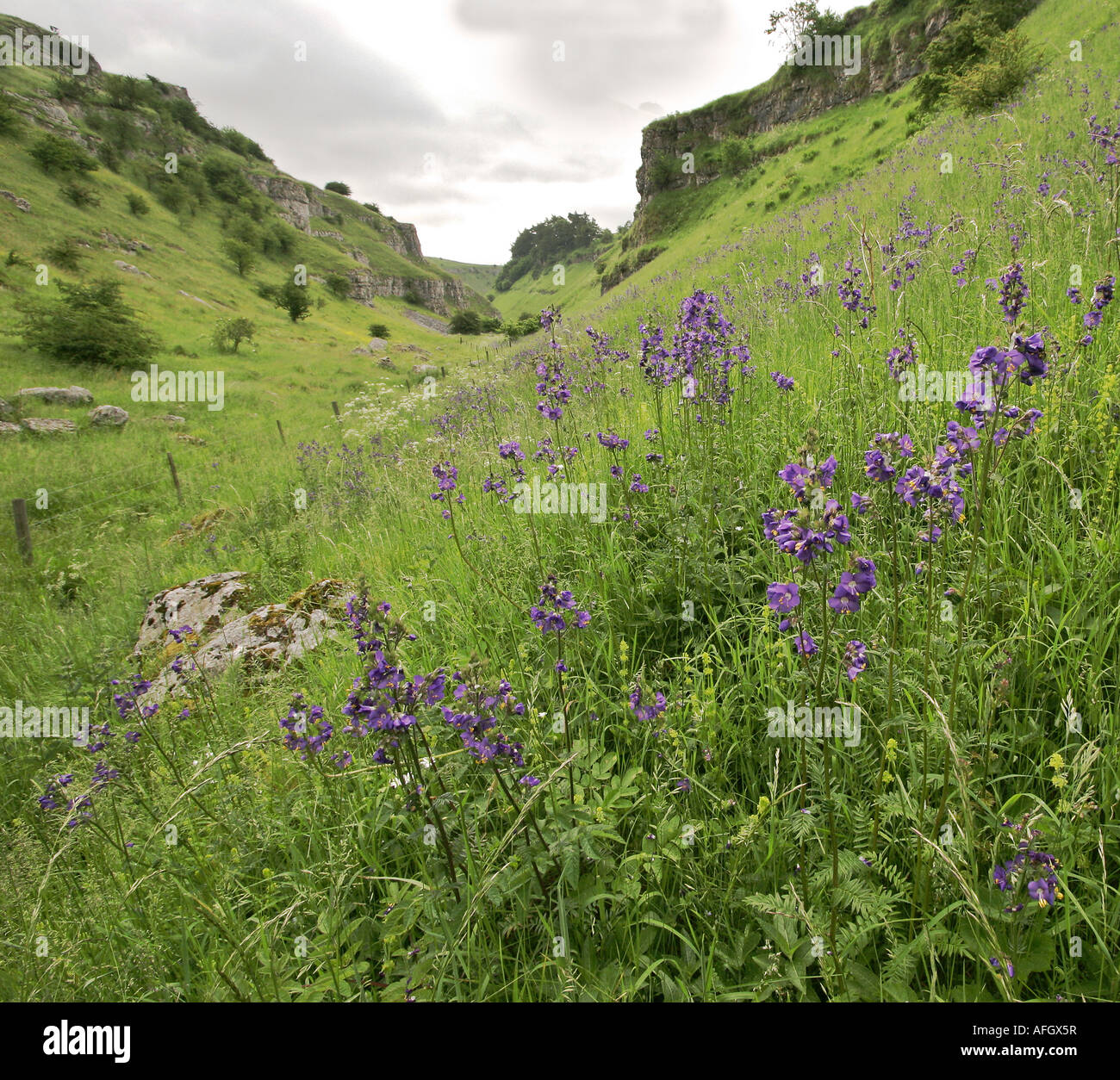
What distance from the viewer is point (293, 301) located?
1870 inches

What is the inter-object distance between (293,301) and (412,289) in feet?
180

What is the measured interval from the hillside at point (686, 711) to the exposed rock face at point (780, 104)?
4136cm

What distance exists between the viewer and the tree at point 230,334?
30016 mm

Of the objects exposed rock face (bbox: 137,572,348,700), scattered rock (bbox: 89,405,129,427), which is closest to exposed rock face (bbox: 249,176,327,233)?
scattered rock (bbox: 89,405,129,427)

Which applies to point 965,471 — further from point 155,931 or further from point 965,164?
point 965,164

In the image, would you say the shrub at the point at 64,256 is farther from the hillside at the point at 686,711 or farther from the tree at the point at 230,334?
the hillside at the point at 686,711

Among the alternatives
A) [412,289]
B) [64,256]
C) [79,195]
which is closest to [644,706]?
[64,256]

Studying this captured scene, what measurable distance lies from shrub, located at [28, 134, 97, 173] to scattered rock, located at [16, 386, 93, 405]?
4327cm

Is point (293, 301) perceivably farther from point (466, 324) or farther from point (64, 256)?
point (466, 324)

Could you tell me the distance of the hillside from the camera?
1699mm

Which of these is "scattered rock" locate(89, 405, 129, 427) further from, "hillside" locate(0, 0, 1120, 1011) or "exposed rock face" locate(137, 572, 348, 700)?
"exposed rock face" locate(137, 572, 348, 700)

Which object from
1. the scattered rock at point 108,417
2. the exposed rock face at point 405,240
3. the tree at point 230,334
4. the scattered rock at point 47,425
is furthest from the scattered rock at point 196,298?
the exposed rock face at point 405,240

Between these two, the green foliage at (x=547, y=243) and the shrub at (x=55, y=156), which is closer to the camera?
the shrub at (x=55, y=156)
